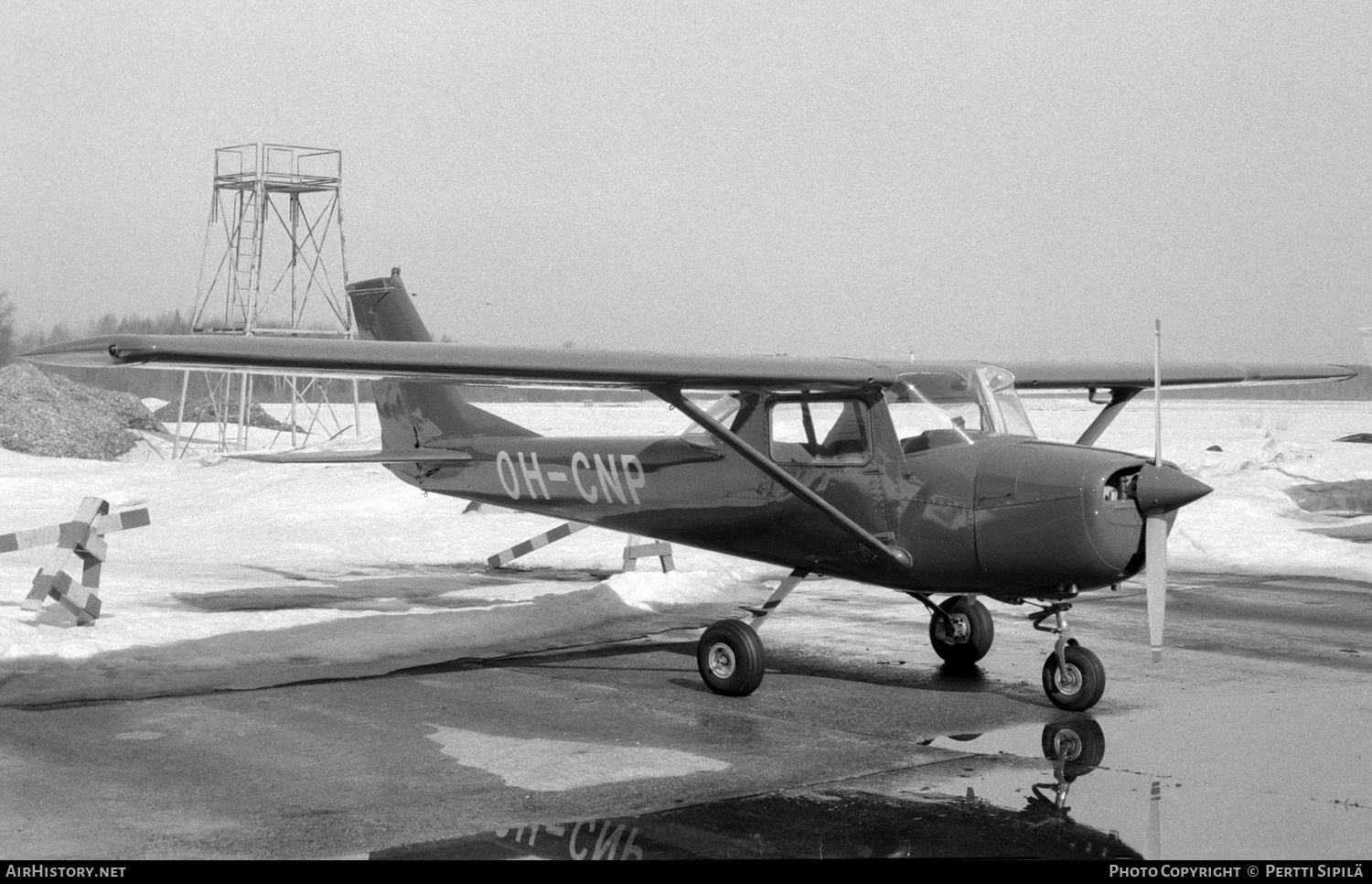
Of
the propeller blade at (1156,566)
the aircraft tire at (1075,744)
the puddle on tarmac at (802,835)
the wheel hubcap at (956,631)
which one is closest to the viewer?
the puddle on tarmac at (802,835)

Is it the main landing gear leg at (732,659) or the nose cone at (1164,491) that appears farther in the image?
the main landing gear leg at (732,659)

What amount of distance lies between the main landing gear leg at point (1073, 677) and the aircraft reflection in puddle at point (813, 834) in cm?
219

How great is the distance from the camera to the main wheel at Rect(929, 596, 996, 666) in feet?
34.6

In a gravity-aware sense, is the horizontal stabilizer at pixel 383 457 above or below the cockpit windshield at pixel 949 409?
below

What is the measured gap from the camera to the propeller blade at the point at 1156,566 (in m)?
8.50

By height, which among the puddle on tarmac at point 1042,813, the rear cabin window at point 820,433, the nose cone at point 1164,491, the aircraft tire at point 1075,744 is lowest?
the aircraft tire at point 1075,744

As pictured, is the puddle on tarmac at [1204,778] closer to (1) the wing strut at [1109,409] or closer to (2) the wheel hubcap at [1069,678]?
(2) the wheel hubcap at [1069,678]

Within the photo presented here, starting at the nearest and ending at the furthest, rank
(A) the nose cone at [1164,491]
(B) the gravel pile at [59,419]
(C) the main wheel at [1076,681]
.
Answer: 1. (A) the nose cone at [1164,491]
2. (C) the main wheel at [1076,681]
3. (B) the gravel pile at [59,419]

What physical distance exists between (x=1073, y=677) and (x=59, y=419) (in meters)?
31.7

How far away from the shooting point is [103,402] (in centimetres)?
3925

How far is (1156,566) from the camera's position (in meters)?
8.48

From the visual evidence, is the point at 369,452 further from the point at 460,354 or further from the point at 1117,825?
the point at 1117,825

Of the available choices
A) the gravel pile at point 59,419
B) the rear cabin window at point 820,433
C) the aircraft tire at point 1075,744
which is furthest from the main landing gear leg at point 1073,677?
the gravel pile at point 59,419

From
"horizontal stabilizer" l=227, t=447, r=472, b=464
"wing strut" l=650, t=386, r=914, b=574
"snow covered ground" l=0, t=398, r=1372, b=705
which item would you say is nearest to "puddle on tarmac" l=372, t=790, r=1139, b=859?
"wing strut" l=650, t=386, r=914, b=574
